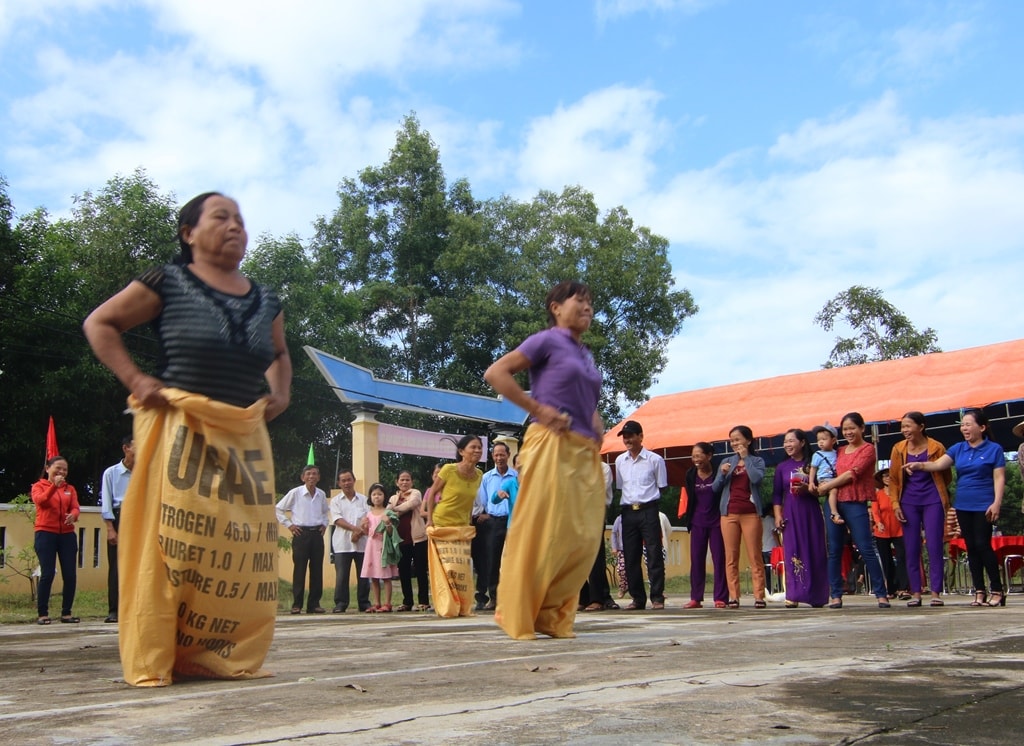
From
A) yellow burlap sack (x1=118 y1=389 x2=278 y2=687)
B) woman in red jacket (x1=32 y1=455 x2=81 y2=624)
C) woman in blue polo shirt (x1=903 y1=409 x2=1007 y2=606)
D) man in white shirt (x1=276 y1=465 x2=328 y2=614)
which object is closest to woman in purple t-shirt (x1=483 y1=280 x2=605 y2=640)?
yellow burlap sack (x1=118 y1=389 x2=278 y2=687)

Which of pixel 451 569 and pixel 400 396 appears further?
pixel 400 396

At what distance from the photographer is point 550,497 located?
544 centimetres

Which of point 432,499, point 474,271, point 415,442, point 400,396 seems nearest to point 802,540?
point 432,499

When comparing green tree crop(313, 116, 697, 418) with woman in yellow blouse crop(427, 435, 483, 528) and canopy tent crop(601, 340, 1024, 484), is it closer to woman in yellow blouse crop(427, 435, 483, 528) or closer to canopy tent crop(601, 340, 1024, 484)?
canopy tent crop(601, 340, 1024, 484)

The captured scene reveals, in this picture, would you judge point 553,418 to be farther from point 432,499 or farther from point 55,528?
point 55,528

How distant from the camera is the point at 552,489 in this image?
5441mm

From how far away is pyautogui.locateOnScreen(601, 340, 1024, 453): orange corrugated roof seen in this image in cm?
1606

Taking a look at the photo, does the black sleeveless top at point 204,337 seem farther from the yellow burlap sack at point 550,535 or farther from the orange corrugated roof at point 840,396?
the orange corrugated roof at point 840,396

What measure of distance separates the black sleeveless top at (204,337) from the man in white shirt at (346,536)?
32.2 feet

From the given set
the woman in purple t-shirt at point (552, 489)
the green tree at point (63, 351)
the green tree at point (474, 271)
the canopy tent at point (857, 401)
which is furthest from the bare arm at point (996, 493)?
the green tree at point (474, 271)

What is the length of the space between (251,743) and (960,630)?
14.7 ft

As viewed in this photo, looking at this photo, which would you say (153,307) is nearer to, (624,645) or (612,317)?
(624,645)

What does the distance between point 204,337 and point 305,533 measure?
31.0 ft

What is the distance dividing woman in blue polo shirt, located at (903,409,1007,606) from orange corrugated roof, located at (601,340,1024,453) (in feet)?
20.2
